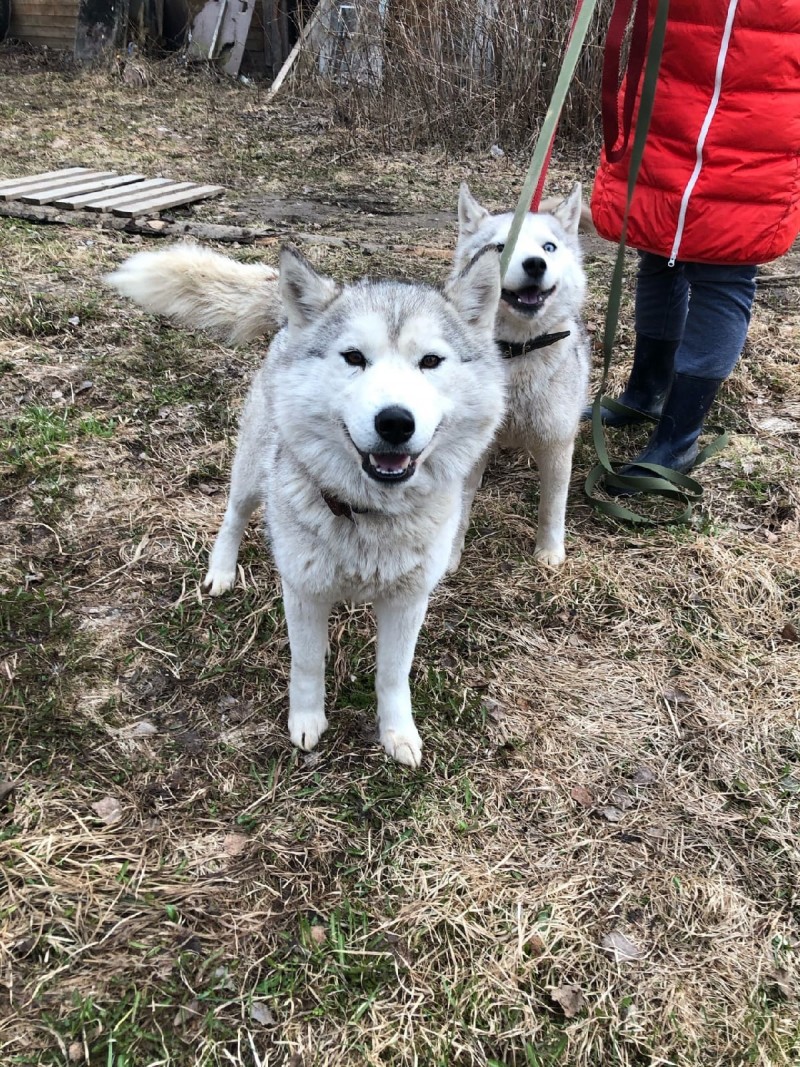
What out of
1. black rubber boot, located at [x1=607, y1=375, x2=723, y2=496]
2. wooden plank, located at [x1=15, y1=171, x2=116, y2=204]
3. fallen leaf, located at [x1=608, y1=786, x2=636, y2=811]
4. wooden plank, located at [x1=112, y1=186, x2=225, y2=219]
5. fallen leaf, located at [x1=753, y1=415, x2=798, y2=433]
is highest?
wooden plank, located at [x1=15, y1=171, x2=116, y2=204]

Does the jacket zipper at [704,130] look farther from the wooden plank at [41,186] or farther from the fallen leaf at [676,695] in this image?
the wooden plank at [41,186]

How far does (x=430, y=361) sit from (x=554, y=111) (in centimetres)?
111

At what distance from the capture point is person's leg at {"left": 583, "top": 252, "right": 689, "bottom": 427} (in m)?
3.55

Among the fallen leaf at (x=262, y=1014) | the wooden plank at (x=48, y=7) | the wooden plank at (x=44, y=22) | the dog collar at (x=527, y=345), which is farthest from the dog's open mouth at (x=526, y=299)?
the wooden plank at (x=48, y=7)

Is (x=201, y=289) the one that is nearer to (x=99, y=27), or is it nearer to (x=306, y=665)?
(x=306, y=665)

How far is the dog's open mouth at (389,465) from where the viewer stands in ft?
5.99

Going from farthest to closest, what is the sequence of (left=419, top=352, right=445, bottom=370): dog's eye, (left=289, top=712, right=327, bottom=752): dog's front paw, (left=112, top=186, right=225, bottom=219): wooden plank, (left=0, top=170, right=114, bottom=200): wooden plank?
(left=0, top=170, right=114, bottom=200): wooden plank
(left=112, top=186, right=225, bottom=219): wooden plank
(left=289, top=712, right=327, bottom=752): dog's front paw
(left=419, top=352, right=445, bottom=370): dog's eye

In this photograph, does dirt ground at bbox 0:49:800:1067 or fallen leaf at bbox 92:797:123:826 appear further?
fallen leaf at bbox 92:797:123:826

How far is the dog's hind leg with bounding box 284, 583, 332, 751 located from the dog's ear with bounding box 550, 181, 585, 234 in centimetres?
216

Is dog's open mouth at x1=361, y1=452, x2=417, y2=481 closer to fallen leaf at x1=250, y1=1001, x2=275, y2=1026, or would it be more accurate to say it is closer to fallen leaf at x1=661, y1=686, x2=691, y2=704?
fallen leaf at x1=250, y1=1001, x2=275, y2=1026

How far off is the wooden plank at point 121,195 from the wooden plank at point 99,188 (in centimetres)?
4

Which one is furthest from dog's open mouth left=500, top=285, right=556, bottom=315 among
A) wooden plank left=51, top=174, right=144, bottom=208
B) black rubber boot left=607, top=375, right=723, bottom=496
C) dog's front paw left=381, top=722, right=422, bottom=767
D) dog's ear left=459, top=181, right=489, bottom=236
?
wooden plank left=51, top=174, right=144, bottom=208

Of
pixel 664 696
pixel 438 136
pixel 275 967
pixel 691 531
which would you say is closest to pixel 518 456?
pixel 691 531

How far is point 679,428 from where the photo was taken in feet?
11.6
